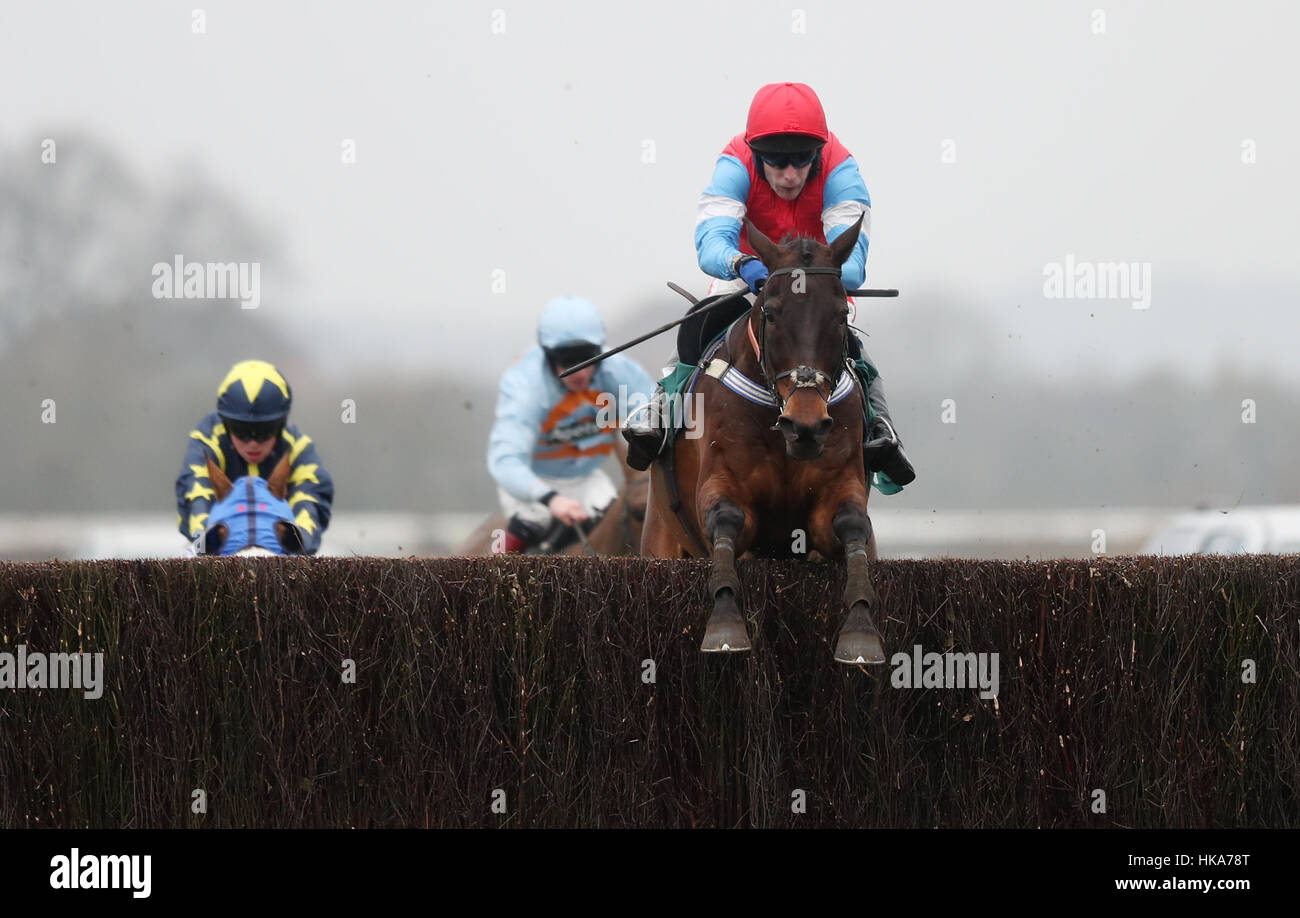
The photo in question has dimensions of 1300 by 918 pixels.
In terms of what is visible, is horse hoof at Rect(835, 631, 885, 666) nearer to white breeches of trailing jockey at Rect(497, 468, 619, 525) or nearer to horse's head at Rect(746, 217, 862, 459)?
horse's head at Rect(746, 217, 862, 459)

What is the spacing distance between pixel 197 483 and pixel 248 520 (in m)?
0.92

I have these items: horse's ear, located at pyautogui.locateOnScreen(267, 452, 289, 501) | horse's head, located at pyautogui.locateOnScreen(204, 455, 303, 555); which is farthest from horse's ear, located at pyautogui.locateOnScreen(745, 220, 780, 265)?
horse's ear, located at pyautogui.locateOnScreen(267, 452, 289, 501)

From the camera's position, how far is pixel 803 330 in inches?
230

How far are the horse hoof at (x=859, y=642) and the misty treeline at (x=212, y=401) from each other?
18046 mm

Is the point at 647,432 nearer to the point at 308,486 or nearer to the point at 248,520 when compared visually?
the point at 248,520

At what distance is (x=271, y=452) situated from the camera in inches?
322

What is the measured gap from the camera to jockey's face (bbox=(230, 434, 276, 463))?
8.07 metres

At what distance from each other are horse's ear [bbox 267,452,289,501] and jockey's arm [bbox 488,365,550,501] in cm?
195

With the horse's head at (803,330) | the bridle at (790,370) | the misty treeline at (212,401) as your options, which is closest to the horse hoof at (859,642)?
the horse's head at (803,330)

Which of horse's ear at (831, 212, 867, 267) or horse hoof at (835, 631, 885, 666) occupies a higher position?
horse's ear at (831, 212, 867, 267)

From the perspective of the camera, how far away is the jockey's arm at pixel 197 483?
761cm

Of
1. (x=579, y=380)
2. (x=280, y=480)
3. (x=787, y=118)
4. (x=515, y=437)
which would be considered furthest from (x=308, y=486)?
(x=787, y=118)

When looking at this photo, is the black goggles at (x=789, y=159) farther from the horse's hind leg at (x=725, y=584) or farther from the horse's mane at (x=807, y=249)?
the horse's hind leg at (x=725, y=584)

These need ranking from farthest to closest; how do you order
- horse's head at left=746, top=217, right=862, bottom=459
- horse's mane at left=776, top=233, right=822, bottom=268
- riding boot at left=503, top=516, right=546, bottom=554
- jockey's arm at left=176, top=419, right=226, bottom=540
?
riding boot at left=503, top=516, right=546, bottom=554
jockey's arm at left=176, top=419, right=226, bottom=540
horse's mane at left=776, top=233, right=822, bottom=268
horse's head at left=746, top=217, right=862, bottom=459
